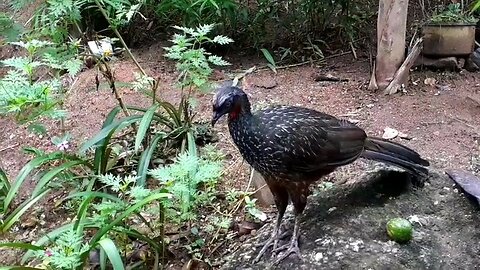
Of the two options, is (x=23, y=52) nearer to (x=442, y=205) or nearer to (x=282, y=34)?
(x=282, y=34)

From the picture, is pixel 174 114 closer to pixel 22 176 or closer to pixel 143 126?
pixel 143 126

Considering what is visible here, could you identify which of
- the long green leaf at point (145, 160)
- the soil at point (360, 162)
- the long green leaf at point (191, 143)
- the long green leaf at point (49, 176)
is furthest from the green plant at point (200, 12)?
the long green leaf at point (49, 176)

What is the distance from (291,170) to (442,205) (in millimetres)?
914

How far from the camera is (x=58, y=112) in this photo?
3.23 metres

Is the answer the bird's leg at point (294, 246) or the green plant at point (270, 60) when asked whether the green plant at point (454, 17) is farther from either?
the bird's leg at point (294, 246)

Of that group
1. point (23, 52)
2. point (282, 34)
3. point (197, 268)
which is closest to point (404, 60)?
point (282, 34)

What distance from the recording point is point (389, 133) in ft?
13.6

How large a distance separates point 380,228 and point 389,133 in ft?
3.95

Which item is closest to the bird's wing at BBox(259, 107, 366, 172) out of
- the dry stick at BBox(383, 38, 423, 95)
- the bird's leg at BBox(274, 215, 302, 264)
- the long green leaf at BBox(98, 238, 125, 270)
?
the bird's leg at BBox(274, 215, 302, 264)

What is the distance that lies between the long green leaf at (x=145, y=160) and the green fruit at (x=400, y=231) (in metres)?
1.24

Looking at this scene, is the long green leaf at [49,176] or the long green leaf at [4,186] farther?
the long green leaf at [4,186]

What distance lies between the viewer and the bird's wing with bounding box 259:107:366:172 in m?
2.88

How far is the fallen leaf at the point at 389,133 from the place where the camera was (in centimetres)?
412

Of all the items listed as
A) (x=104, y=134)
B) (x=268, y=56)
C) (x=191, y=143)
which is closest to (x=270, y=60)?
(x=268, y=56)
